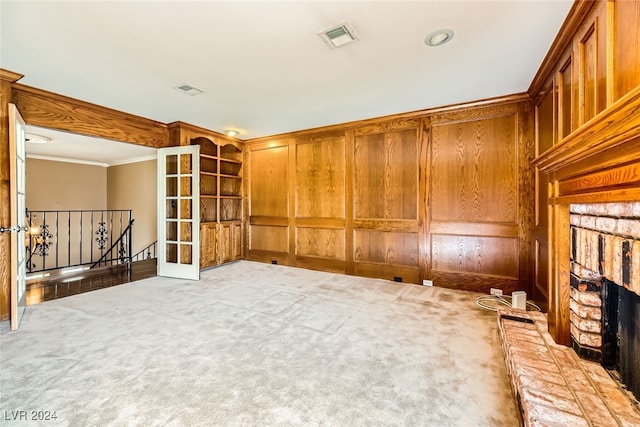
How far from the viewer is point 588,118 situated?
1794mm

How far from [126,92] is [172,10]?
1.85m

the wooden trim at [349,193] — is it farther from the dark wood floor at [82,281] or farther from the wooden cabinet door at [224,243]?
the dark wood floor at [82,281]

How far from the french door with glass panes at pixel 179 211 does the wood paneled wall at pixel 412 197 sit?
1.48 m

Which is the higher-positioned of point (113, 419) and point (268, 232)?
point (268, 232)

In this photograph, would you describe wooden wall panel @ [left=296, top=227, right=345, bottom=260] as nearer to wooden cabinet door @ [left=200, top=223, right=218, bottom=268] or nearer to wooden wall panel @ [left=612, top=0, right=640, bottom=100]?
wooden cabinet door @ [left=200, top=223, right=218, bottom=268]

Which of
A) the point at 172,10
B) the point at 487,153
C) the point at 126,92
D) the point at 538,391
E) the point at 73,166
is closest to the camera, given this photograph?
the point at 538,391

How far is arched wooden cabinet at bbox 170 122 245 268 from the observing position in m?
4.86

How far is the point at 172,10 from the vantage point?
6.10 ft

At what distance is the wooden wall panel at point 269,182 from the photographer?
521cm

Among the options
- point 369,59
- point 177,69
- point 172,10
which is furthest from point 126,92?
point 369,59

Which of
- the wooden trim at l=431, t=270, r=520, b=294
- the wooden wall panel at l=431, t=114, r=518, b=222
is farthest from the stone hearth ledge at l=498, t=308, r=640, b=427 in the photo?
the wooden wall panel at l=431, t=114, r=518, b=222

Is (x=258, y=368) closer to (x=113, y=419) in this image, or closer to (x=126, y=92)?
(x=113, y=419)

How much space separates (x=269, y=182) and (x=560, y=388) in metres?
4.84

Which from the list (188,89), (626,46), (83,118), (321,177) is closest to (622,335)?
(626,46)
